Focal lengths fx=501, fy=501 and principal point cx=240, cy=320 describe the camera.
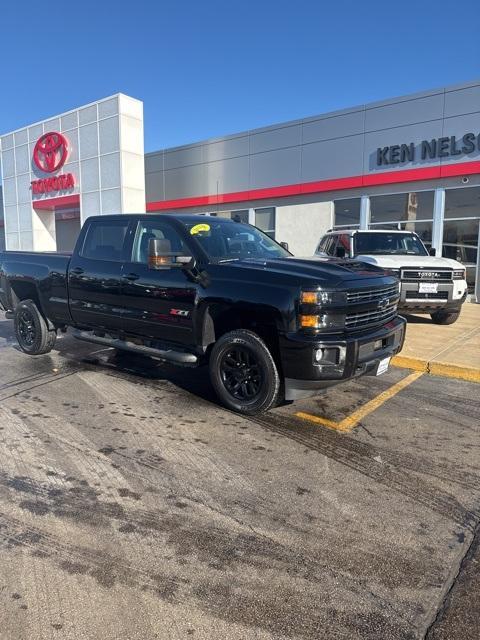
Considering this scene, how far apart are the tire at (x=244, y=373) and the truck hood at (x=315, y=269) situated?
67 centimetres

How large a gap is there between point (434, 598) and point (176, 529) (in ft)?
4.73

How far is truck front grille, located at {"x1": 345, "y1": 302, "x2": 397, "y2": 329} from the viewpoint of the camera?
4.69m

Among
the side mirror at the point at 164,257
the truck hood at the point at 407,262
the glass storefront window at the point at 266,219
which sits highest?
the glass storefront window at the point at 266,219

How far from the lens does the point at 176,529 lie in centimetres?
300

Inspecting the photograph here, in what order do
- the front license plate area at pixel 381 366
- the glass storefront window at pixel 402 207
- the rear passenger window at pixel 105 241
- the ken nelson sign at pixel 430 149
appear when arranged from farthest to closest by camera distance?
the glass storefront window at pixel 402 207 < the ken nelson sign at pixel 430 149 < the rear passenger window at pixel 105 241 < the front license plate area at pixel 381 366

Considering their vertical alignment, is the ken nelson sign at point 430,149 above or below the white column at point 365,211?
above

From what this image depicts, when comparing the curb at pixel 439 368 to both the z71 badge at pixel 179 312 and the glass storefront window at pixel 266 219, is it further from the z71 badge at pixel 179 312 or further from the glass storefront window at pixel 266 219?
the glass storefront window at pixel 266 219

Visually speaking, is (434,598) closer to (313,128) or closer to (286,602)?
(286,602)

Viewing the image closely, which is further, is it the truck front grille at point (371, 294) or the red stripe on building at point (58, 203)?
the red stripe on building at point (58, 203)

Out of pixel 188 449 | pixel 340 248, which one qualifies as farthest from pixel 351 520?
pixel 340 248

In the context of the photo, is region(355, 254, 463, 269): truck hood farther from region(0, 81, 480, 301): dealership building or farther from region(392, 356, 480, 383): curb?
region(0, 81, 480, 301): dealership building

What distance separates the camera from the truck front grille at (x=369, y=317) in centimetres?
469

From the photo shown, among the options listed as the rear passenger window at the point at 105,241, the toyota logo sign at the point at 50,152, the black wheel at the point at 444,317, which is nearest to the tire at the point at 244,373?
the rear passenger window at the point at 105,241

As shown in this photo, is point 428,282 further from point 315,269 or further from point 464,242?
point 464,242
